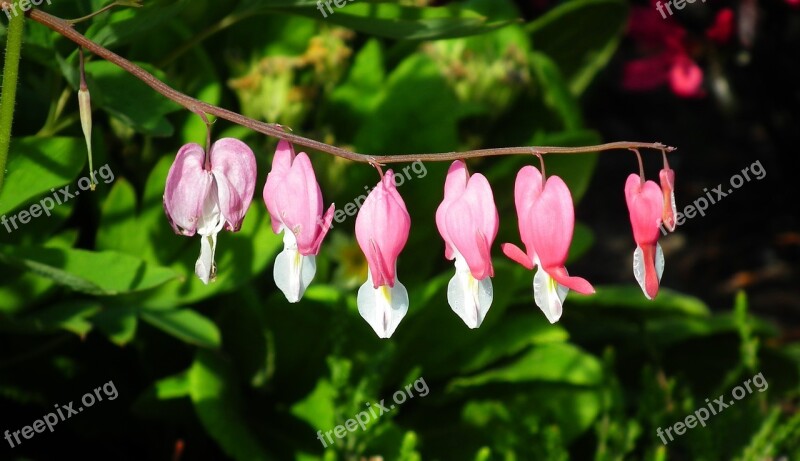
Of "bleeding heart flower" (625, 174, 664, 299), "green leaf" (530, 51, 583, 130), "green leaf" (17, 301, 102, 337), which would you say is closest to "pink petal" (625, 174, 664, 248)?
"bleeding heart flower" (625, 174, 664, 299)

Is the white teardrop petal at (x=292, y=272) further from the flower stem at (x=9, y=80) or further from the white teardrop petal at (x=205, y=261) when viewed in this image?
the flower stem at (x=9, y=80)

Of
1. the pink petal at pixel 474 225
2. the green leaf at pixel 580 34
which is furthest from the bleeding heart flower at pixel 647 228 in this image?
the green leaf at pixel 580 34

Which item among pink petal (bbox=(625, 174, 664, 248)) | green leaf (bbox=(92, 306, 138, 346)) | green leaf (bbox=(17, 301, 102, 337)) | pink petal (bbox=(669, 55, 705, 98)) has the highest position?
pink petal (bbox=(625, 174, 664, 248))

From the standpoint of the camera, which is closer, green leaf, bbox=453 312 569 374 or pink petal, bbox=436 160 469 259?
pink petal, bbox=436 160 469 259

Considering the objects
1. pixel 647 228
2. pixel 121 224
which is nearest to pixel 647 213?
pixel 647 228

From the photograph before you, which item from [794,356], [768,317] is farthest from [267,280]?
[768,317]

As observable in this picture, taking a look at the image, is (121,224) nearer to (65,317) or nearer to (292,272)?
(65,317)

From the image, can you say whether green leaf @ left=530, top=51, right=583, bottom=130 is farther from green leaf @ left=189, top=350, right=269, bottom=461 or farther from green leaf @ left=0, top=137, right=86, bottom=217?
green leaf @ left=0, top=137, right=86, bottom=217
